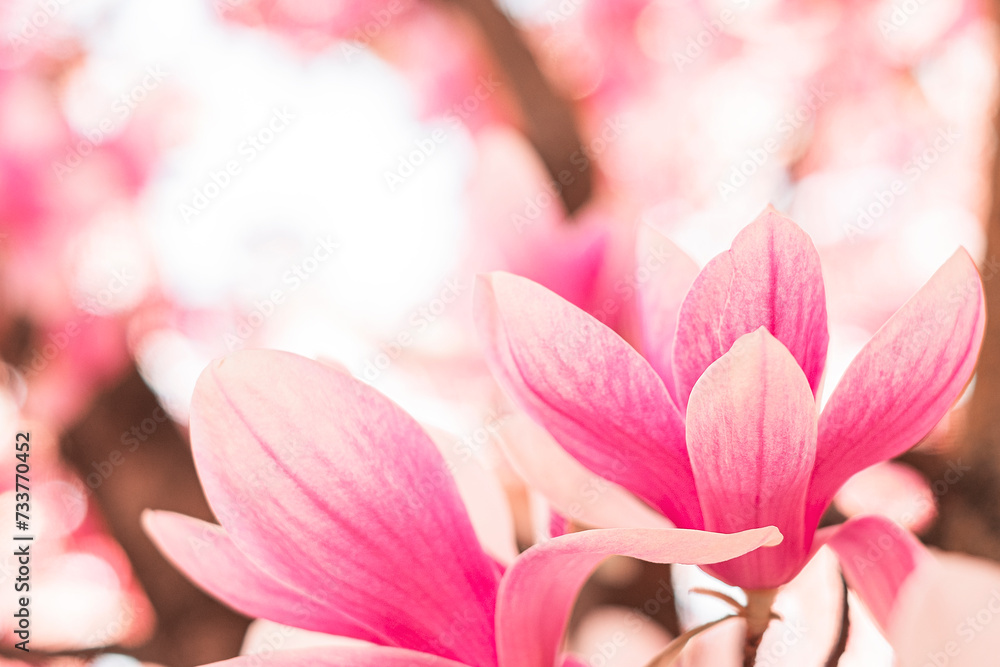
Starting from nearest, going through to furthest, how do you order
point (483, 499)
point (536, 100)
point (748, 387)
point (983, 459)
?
point (748, 387)
point (483, 499)
point (983, 459)
point (536, 100)

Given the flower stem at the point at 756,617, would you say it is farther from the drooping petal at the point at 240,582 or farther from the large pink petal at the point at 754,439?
the drooping petal at the point at 240,582

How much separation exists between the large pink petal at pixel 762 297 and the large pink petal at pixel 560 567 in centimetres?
7

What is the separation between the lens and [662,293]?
1.00 feet

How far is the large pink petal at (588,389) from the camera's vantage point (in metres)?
0.25

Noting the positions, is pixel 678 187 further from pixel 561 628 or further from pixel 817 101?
pixel 561 628

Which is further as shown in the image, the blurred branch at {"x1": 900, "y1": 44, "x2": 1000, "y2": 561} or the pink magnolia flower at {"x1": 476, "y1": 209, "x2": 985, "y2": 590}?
the blurred branch at {"x1": 900, "y1": 44, "x2": 1000, "y2": 561}

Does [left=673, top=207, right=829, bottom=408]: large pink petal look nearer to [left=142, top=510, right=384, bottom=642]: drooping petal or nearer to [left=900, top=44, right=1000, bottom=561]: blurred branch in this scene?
[left=142, top=510, right=384, bottom=642]: drooping petal

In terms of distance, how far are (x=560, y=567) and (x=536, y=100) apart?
0.73 metres

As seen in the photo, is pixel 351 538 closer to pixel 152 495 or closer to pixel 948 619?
pixel 948 619

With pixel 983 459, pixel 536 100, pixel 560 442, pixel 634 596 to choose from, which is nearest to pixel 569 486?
pixel 560 442

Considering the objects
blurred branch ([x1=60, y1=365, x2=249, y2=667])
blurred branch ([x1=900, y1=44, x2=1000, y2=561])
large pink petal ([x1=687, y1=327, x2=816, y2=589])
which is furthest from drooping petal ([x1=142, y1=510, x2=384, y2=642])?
blurred branch ([x1=60, y1=365, x2=249, y2=667])

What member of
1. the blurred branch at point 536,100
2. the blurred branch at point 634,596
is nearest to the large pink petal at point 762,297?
the blurred branch at point 634,596

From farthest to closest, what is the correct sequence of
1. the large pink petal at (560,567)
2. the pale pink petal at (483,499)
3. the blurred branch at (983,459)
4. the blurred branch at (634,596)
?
the blurred branch at (634,596) → the blurred branch at (983,459) → the pale pink petal at (483,499) → the large pink petal at (560,567)

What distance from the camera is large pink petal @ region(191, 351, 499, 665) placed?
0.24 meters
